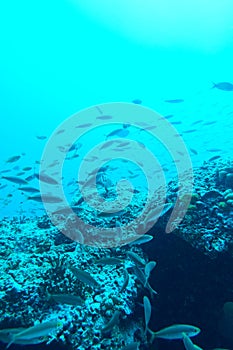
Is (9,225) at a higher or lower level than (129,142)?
lower

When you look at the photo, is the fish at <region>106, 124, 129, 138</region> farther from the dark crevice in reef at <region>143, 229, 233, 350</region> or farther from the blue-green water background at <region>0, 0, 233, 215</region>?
the blue-green water background at <region>0, 0, 233, 215</region>

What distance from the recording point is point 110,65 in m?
55.1

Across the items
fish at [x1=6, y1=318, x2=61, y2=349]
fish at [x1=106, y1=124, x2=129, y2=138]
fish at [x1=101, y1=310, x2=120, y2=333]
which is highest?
fish at [x1=106, y1=124, x2=129, y2=138]

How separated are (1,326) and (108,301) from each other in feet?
4.98

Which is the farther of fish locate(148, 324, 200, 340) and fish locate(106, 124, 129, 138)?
fish locate(106, 124, 129, 138)

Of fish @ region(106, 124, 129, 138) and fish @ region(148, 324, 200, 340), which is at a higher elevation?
fish @ region(106, 124, 129, 138)

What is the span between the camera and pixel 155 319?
4844mm

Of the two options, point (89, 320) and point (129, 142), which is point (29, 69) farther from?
point (89, 320)

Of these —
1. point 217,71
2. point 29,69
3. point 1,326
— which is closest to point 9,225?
point 1,326

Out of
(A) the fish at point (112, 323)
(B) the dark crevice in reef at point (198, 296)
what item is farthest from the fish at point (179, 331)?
(B) the dark crevice in reef at point (198, 296)

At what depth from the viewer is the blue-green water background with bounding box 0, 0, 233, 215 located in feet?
128

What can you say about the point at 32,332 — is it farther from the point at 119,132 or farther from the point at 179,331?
the point at 119,132

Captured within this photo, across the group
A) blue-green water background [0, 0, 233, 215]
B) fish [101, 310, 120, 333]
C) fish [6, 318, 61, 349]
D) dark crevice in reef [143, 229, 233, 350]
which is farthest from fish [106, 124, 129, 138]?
blue-green water background [0, 0, 233, 215]

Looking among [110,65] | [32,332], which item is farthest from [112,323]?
[110,65]
